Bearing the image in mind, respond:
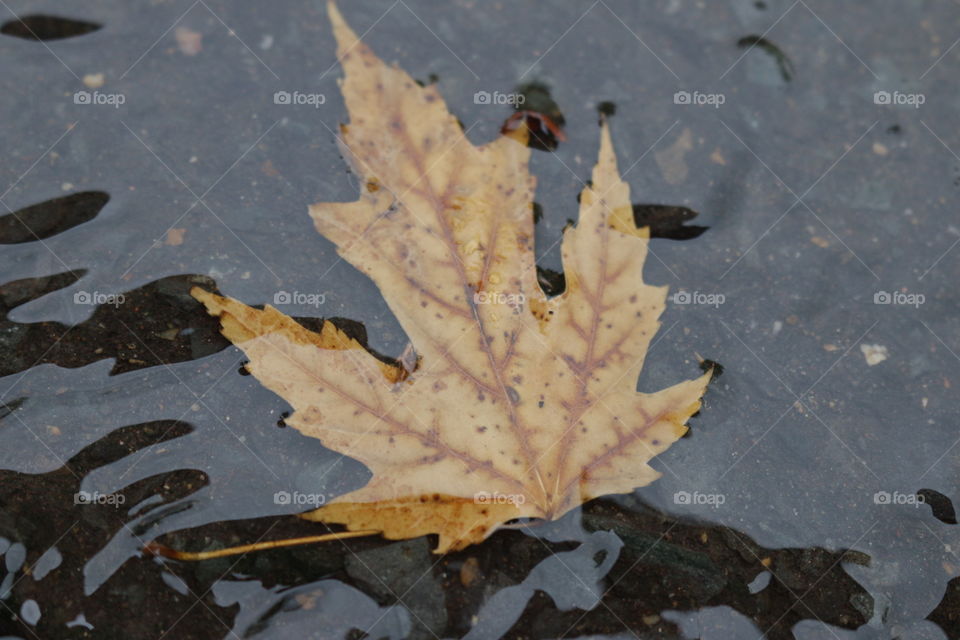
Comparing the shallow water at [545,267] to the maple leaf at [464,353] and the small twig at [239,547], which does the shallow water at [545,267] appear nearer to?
the small twig at [239,547]

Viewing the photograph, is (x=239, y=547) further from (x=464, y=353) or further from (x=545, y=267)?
(x=545, y=267)

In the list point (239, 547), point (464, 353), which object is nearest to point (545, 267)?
point (464, 353)

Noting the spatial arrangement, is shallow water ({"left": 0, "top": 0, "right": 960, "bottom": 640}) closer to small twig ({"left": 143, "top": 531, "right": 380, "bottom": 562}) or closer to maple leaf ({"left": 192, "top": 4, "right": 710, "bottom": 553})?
small twig ({"left": 143, "top": 531, "right": 380, "bottom": 562})

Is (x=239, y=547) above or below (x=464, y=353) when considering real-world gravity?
below

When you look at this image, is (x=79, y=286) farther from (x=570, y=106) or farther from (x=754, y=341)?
(x=754, y=341)

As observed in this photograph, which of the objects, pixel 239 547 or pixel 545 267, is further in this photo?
pixel 545 267
